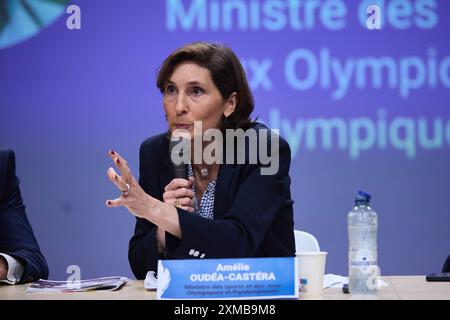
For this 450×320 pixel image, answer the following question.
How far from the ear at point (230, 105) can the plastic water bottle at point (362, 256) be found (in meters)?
0.88

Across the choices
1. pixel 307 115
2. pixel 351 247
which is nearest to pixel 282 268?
pixel 351 247

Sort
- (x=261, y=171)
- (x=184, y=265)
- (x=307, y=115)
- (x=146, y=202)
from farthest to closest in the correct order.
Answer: (x=307, y=115) → (x=261, y=171) → (x=146, y=202) → (x=184, y=265)

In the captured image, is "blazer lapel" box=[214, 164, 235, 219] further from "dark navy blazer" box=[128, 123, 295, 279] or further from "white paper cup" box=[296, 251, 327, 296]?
"white paper cup" box=[296, 251, 327, 296]

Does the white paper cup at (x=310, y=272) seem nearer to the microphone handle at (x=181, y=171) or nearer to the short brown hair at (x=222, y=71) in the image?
the microphone handle at (x=181, y=171)

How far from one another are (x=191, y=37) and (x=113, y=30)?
18.7 inches

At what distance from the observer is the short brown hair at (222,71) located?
8.41 ft

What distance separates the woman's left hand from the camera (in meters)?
1.92

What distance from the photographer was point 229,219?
7.59ft

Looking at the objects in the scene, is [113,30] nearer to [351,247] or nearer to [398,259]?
[398,259]

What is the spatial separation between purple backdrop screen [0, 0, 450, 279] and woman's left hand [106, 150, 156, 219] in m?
2.31

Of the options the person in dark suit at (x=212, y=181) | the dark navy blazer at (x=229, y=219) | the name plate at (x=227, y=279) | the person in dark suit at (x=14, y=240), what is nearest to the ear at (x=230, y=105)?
the person in dark suit at (x=212, y=181)

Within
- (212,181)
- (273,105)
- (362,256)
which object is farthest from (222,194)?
(273,105)

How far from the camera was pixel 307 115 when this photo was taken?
4.27 meters

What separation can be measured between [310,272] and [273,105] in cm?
251
